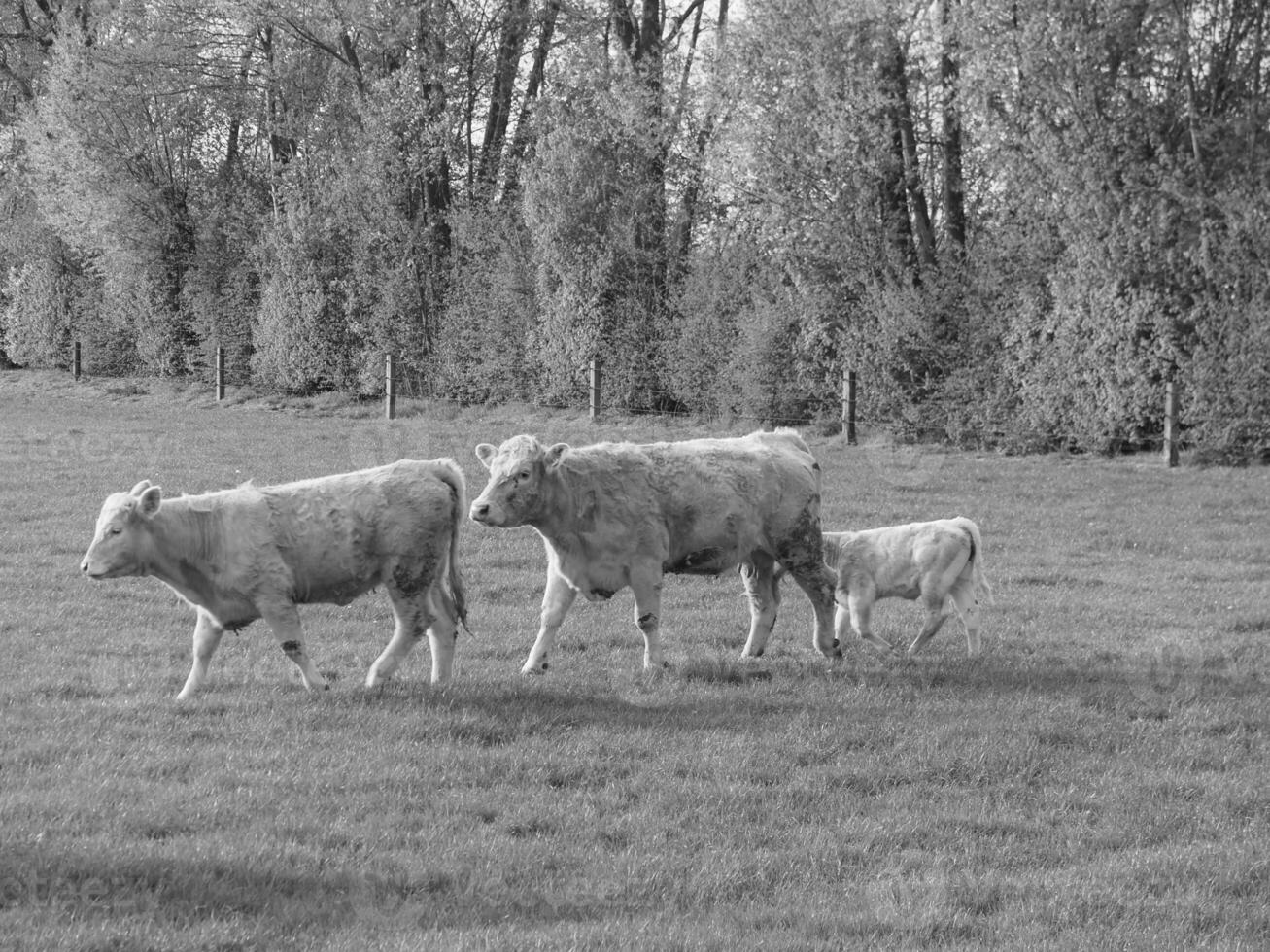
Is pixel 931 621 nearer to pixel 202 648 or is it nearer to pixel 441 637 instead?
pixel 441 637

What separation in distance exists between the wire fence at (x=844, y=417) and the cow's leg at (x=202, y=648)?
17.7 metres

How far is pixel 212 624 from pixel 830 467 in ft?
48.7

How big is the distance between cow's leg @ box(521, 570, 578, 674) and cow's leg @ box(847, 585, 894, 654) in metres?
2.36

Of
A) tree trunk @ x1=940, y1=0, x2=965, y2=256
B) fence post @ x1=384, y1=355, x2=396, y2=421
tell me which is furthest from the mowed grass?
fence post @ x1=384, y1=355, x2=396, y2=421

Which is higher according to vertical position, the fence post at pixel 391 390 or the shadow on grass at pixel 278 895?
the fence post at pixel 391 390

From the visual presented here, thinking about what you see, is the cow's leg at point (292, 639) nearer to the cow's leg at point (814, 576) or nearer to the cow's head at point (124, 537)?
the cow's head at point (124, 537)

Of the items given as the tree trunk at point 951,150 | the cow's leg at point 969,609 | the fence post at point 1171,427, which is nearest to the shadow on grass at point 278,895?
the cow's leg at point 969,609

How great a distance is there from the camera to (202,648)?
30.1 ft

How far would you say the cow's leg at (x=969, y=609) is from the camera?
35.8 feet

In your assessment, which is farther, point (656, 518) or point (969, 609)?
point (969, 609)

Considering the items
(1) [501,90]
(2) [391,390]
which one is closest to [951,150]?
(1) [501,90]

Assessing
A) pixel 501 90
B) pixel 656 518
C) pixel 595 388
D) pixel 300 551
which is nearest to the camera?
pixel 300 551

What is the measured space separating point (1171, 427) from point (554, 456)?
51.4 ft

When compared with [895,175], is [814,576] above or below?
below
